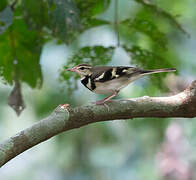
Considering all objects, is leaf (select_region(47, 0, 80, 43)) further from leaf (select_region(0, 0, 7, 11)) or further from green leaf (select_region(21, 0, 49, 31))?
leaf (select_region(0, 0, 7, 11))

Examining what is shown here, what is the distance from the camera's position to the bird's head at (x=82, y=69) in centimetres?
473

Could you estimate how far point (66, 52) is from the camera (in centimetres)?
766

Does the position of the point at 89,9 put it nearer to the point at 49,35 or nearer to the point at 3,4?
the point at 49,35

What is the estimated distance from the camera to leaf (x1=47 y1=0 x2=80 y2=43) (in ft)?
13.1

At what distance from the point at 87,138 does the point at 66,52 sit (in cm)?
241

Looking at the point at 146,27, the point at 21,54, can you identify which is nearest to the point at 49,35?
the point at 21,54


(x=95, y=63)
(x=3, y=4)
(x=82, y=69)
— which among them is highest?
(x=3, y=4)

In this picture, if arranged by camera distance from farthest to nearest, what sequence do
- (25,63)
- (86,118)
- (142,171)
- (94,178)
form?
(94,178)
(142,171)
(25,63)
(86,118)

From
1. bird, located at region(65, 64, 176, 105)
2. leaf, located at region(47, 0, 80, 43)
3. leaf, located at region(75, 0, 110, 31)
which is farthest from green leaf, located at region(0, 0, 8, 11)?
bird, located at region(65, 64, 176, 105)

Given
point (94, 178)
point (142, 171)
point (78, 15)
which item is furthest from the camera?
point (94, 178)

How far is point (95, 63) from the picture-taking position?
4.45 m

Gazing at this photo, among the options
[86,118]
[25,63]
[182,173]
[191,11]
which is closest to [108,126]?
[182,173]

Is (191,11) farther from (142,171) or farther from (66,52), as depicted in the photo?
(142,171)

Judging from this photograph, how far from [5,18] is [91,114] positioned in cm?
122
